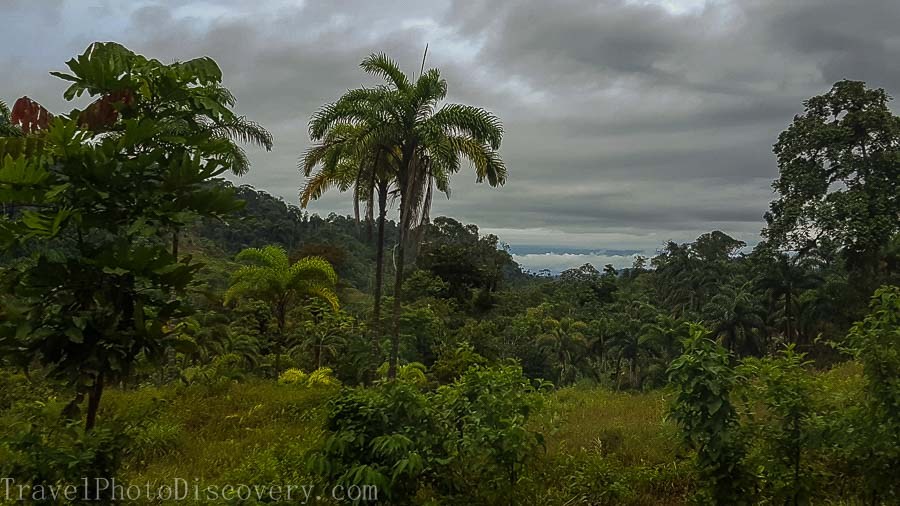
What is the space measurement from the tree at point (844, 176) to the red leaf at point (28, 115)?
20.1m

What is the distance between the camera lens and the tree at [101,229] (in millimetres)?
2867

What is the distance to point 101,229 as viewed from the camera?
10.3ft

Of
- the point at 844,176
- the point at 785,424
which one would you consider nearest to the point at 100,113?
the point at 785,424

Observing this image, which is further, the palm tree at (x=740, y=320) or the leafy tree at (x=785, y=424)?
the palm tree at (x=740, y=320)

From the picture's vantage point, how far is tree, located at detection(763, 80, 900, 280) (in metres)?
17.6

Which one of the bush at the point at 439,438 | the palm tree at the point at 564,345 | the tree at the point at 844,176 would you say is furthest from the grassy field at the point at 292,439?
the palm tree at the point at 564,345

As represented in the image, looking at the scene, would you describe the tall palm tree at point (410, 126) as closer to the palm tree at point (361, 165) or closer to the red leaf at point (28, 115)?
the palm tree at point (361, 165)

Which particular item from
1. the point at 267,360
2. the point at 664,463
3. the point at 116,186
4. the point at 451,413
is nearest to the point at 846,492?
the point at 664,463

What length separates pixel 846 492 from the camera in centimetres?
438

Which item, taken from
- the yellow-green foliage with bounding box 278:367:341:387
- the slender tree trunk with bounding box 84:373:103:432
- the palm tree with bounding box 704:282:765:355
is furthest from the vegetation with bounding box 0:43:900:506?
the palm tree with bounding box 704:282:765:355

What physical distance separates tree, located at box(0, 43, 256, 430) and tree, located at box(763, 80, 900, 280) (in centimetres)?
1970

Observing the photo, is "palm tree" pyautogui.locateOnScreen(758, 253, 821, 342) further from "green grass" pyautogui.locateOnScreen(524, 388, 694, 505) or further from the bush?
the bush

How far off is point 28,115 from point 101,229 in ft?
5.59

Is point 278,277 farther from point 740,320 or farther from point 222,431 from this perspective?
point 740,320
